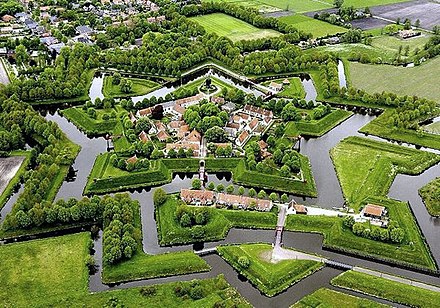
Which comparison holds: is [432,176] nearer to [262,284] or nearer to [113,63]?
[262,284]


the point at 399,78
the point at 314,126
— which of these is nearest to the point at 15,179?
the point at 314,126

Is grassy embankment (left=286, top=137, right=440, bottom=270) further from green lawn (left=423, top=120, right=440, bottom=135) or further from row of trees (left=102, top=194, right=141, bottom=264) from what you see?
row of trees (left=102, top=194, right=141, bottom=264)

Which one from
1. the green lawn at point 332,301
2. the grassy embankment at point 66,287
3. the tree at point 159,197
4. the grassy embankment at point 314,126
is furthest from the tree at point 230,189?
the green lawn at point 332,301

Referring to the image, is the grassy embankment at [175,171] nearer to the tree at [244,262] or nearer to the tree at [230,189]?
the tree at [230,189]

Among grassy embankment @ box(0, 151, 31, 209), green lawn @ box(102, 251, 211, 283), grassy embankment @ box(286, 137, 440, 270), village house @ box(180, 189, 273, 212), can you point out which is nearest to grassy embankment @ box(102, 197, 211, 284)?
green lawn @ box(102, 251, 211, 283)

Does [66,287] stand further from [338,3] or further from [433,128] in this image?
[338,3]
